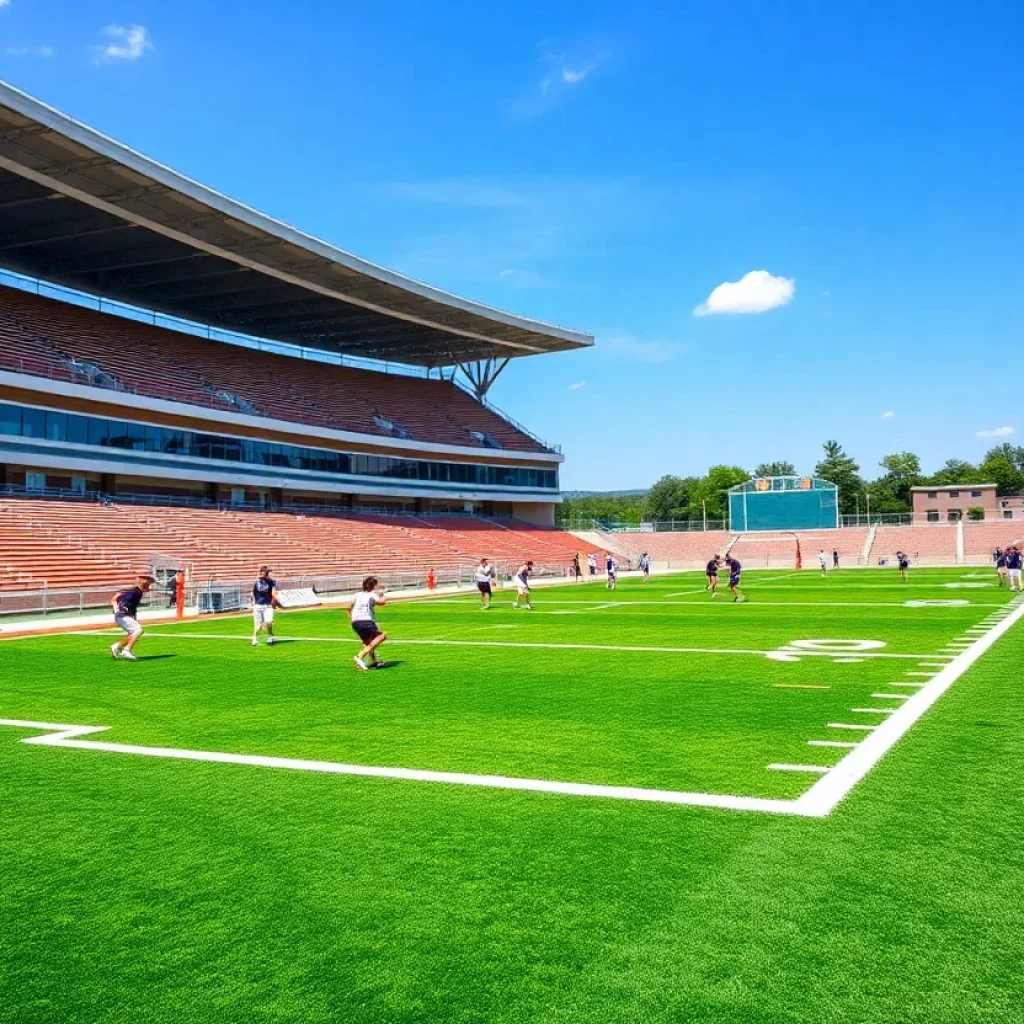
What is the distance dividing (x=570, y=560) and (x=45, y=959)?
53.0m

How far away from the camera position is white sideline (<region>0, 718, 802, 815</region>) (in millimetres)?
6281

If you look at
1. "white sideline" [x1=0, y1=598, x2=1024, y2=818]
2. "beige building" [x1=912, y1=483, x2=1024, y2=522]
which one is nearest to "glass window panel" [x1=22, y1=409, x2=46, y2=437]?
"white sideline" [x1=0, y1=598, x2=1024, y2=818]

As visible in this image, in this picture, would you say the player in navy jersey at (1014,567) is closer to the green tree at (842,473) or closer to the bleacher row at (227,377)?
Result: the bleacher row at (227,377)

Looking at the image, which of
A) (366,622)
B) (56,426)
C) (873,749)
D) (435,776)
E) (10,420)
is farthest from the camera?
(56,426)

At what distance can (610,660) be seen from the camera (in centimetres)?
1406

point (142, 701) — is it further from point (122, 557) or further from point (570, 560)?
point (570, 560)

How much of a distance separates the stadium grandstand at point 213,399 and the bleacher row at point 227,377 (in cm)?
15

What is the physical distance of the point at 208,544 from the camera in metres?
35.5

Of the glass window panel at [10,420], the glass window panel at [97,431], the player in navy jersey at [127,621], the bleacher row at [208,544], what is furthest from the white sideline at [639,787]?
the glass window panel at [97,431]

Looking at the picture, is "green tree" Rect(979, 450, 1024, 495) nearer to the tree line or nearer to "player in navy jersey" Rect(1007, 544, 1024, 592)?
the tree line

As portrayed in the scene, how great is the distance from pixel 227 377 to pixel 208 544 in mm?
16192

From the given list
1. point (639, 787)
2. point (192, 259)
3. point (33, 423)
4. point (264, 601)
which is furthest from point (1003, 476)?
point (639, 787)

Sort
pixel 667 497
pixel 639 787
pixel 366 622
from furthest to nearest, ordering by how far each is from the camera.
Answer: pixel 667 497 → pixel 366 622 → pixel 639 787

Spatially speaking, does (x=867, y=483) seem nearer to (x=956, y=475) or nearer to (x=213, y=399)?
(x=956, y=475)
